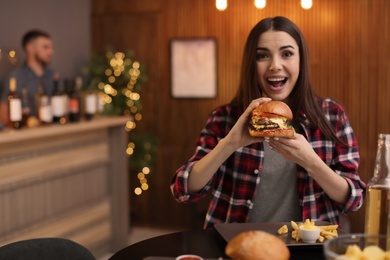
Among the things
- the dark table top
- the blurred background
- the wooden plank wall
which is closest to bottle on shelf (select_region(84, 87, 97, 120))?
the blurred background

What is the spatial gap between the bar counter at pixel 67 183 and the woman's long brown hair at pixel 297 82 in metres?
1.86

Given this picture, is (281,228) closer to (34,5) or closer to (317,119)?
(317,119)

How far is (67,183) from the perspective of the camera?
14.2ft

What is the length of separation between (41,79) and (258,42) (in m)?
3.21

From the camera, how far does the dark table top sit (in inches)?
64.0

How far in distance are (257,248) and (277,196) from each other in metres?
0.80

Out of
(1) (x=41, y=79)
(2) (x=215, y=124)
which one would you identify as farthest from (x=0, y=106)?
(2) (x=215, y=124)

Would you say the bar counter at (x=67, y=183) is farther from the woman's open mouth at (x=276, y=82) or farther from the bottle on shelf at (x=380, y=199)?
the bottle on shelf at (x=380, y=199)

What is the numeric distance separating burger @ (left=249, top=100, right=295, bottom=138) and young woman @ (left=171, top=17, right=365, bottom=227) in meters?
0.03

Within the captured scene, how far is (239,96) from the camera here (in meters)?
2.23

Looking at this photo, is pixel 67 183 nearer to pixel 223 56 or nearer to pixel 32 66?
pixel 32 66

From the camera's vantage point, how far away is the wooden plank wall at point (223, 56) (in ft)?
16.3

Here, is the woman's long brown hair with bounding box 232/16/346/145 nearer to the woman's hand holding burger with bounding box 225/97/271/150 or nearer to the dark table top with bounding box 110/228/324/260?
the woman's hand holding burger with bounding box 225/97/271/150

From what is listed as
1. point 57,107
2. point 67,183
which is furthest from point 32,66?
point 67,183
